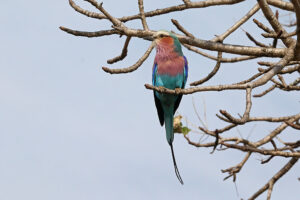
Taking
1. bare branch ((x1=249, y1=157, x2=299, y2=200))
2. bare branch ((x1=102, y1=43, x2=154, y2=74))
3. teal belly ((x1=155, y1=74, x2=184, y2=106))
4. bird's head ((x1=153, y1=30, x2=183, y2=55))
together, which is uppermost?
bird's head ((x1=153, y1=30, x2=183, y2=55))

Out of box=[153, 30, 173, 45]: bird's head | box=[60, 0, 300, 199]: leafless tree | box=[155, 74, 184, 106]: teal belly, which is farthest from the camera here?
box=[155, 74, 184, 106]: teal belly

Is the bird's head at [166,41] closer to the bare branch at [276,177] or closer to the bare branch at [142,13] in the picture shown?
the bare branch at [142,13]

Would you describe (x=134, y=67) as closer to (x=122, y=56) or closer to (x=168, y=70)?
(x=122, y=56)

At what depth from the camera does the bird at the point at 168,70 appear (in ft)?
24.4

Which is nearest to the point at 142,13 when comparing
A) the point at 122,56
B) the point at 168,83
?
the point at 122,56

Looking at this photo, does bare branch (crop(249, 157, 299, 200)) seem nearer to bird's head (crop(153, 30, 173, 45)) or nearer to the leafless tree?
the leafless tree

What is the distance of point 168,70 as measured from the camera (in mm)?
7570

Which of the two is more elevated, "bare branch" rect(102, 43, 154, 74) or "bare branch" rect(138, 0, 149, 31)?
"bare branch" rect(138, 0, 149, 31)

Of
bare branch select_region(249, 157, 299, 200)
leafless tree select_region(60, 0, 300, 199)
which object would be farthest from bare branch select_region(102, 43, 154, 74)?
bare branch select_region(249, 157, 299, 200)

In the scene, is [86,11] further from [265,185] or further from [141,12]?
[265,185]

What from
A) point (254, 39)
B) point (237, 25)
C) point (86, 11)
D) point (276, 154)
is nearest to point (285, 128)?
point (276, 154)

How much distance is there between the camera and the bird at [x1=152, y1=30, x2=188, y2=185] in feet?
24.4

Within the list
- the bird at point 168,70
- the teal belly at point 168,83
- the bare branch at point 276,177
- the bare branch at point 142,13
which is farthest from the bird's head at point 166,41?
the bare branch at point 276,177

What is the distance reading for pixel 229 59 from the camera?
24.3 feet
